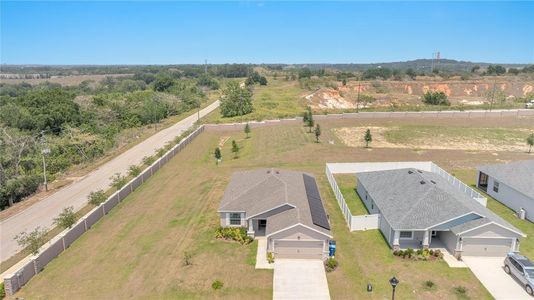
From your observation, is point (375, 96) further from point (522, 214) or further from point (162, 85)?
point (522, 214)

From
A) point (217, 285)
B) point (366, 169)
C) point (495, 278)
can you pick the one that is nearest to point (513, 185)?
point (495, 278)

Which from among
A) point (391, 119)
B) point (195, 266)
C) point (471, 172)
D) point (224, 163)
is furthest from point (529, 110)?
point (195, 266)

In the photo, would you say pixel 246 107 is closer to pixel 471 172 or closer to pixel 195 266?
pixel 471 172

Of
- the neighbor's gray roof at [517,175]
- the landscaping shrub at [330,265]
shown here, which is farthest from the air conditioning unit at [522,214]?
the landscaping shrub at [330,265]

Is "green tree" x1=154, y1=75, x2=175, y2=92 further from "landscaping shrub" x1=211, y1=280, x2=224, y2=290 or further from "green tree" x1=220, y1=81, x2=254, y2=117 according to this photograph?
"landscaping shrub" x1=211, y1=280, x2=224, y2=290

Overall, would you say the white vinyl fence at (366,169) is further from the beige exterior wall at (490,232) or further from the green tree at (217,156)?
the green tree at (217,156)

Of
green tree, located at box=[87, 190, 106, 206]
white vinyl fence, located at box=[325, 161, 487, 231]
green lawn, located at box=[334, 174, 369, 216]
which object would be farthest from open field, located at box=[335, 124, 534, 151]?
green tree, located at box=[87, 190, 106, 206]

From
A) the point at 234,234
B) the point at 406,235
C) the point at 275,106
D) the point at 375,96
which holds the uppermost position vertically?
the point at 375,96
